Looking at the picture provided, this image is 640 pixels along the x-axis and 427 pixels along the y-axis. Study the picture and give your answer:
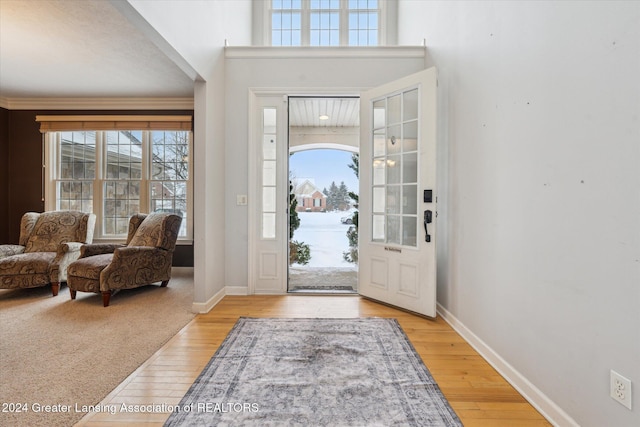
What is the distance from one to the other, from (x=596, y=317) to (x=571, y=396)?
18.0 inches

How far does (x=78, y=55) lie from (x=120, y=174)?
2.08 metres

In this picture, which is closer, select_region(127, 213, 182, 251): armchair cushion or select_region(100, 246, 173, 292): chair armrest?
select_region(100, 246, 173, 292): chair armrest

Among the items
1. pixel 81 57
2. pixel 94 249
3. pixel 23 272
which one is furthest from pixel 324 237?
pixel 81 57

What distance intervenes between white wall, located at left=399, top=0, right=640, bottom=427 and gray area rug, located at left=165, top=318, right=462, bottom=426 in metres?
0.65

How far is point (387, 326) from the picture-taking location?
272 centimetres

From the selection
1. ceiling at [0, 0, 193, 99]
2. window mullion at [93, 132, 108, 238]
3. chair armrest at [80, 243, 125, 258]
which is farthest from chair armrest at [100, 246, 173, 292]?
ceiling at [0, 0, 193, 99]

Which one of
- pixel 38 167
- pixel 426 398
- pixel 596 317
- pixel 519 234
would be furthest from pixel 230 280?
pixel 38 167

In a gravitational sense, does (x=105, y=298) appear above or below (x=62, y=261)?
below

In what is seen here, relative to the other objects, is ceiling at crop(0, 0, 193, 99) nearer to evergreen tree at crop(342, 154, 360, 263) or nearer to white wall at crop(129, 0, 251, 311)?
white wall at crop(129, 0, 251, 311)

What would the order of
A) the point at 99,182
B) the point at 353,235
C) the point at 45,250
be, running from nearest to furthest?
the point at 45,250, the point at 99,182, the point at 353,235

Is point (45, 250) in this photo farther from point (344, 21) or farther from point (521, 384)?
point (344, 21)

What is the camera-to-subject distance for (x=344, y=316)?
2.99m

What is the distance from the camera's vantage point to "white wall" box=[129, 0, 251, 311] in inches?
102

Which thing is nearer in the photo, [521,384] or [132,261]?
[521,384]
